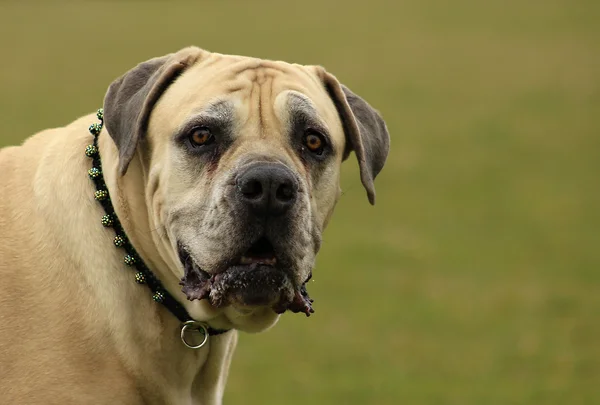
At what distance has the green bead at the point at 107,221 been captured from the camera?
3977 millimetres

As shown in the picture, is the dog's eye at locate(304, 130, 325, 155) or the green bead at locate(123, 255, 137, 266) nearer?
the green bead at locate(123, 255, 137, 266)

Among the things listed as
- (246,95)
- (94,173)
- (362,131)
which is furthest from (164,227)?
(362,131)

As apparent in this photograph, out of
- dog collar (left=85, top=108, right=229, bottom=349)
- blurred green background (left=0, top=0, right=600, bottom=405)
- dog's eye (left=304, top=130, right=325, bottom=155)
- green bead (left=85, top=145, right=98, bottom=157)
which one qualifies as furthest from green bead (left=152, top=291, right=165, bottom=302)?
blurred green background (left=0, top=0, right=600, bottom=405)

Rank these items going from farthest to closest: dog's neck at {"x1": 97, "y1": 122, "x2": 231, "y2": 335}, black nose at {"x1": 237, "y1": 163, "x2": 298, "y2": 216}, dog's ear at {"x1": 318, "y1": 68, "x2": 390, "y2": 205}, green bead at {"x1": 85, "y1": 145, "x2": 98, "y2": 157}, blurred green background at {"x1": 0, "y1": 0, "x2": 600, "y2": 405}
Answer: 1. blurred green background at {"x1": 0, "y1": 0, "x2": 600, "y2": 405}
2. dog's ear at {"x1": 318, "y1": 68, "x2": 390, "y2": 205}
3. green bead at {"x1": 85, "y1": 145, "x2": 98, "y2": 157}
4. dog's neck at {"x1": 97, "y1": 122, "x2": 231, "y2": 335}
5. black nose at {"x1": 237, "y1": 163, "x2": 298, "y2": 216}

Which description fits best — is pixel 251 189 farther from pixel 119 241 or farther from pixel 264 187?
pixel 119 241

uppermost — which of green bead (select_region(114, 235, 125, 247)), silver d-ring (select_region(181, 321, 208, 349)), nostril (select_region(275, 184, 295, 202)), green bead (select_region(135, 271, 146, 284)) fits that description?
nostril (select_region(275, 184, 295, 202))

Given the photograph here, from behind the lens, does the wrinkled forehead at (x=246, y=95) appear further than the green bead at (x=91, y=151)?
No

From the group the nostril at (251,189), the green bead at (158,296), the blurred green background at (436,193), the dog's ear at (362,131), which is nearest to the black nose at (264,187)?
the nostril at (251,189)

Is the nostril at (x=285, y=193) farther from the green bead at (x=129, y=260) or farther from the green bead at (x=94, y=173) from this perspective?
the green bead at (x=94, y=173)

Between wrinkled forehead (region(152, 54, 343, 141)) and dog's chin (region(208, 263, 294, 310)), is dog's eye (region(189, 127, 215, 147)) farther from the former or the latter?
dog's chin (region(208, 263, 294, 310))

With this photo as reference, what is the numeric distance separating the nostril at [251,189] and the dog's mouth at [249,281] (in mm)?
161

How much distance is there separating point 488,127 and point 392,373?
1029cm

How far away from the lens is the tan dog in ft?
12.3

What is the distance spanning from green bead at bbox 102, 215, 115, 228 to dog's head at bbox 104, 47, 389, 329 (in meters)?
0.16
